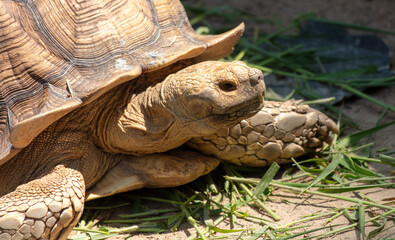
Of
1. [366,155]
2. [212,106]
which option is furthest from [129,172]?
[366,155]

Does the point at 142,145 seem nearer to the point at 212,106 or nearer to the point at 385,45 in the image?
the point at 212,106

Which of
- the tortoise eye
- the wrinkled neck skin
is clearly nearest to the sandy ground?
the wrinkled neck skin

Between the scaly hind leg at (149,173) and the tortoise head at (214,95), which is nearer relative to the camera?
the tortoise head at (214,95)

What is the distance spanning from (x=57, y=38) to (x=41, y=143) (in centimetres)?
66

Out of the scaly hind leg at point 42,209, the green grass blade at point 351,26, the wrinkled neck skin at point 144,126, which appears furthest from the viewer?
the green grass blade at point 351,26

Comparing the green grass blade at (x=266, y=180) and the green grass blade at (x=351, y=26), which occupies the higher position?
the green grass blade at (x=266, y=180)

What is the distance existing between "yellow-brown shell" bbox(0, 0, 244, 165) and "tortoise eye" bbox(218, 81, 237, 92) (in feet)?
1.45

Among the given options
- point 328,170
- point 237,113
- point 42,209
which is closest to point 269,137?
point 328,170

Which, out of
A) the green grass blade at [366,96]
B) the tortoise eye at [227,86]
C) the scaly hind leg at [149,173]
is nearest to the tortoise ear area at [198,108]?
the tortoise eye at [227,86]

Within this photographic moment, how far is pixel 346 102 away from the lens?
463 cm

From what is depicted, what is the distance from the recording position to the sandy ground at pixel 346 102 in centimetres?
315

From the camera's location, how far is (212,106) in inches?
115

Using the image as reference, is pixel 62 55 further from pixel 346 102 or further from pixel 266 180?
pixel 346 102

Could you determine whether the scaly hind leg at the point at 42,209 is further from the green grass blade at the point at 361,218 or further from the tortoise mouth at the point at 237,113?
the green grass blade at the point at 361,218
